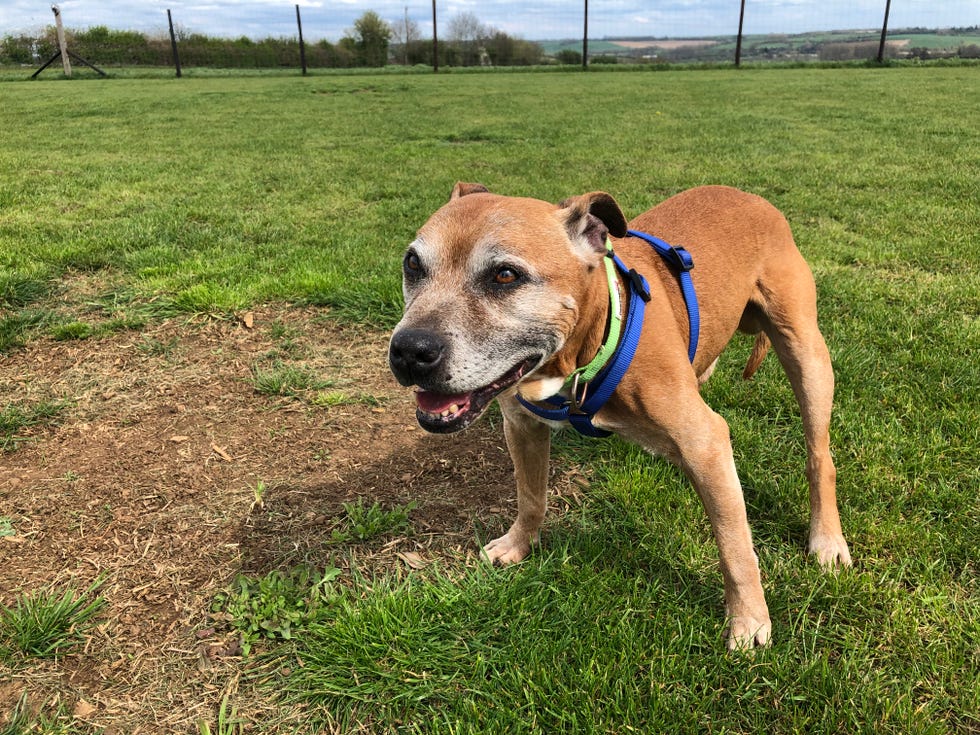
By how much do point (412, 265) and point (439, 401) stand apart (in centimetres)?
56

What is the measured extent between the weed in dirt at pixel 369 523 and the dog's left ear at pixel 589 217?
1.51 m

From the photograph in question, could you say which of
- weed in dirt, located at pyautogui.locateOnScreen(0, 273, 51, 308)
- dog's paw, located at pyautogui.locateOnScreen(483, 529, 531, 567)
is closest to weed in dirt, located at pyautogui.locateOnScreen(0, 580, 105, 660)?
dog's paw, located at pyautogui.locateOnScreen(483, 529, 531, 567)

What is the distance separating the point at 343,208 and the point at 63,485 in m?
5.57

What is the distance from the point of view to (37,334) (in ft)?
15.5

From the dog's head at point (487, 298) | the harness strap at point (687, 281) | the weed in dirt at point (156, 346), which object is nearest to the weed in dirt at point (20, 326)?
the weed in dirt at point (156, 346)

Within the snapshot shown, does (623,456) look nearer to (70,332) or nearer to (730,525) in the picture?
(730,525)

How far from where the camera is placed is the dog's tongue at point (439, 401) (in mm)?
2168

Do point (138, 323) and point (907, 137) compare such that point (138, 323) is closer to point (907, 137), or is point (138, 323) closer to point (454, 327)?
point (454, 327)

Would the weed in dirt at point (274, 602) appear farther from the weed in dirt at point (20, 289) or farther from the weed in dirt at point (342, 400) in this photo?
the weed in dirt at point (20, 289)

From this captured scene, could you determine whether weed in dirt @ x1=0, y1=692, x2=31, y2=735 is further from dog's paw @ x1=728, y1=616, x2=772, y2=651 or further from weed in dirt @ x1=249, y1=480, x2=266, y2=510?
dog's paw @ x1=728, y1=616, x2=772, y2=651

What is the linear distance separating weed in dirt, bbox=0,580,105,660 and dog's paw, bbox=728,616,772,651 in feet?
7.92

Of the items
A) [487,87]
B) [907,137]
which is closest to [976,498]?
[907,137]

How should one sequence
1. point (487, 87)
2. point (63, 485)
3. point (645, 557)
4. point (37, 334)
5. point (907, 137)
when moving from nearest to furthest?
point (645, 557) < point (63, 485) < point (37, 334) < point (907, 137) < point (487, 87)

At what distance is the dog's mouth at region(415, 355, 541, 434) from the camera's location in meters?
2.15
